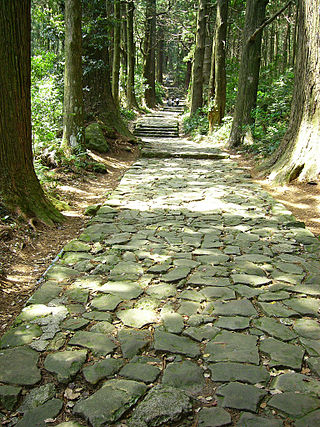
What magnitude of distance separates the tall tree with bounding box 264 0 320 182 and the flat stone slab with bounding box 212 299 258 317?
4882 millimetres

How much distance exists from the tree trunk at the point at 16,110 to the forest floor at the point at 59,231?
45 cm

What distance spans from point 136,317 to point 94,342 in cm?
51

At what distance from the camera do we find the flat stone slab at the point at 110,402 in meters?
2.26

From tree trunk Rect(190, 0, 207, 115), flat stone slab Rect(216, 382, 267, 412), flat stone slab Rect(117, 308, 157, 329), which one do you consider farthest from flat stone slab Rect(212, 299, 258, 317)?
tree trunk Rect(190, 0, 207, 115)

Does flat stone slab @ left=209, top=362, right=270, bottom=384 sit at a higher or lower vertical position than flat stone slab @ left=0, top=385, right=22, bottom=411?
lower

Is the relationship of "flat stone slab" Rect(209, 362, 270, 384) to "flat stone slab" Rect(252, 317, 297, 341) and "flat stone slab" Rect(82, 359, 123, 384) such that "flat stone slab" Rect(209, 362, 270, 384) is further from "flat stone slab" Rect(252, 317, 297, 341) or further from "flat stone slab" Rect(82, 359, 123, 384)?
"flat stone slab" Rect(82, 359, 123, 384)

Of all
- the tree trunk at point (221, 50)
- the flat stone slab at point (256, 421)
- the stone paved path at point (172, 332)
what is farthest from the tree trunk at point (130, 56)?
the flat stone slab at point (256, 421)

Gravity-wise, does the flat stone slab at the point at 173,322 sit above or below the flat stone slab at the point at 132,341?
above

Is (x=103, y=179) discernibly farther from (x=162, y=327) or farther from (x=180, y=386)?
(x=180, y=386)

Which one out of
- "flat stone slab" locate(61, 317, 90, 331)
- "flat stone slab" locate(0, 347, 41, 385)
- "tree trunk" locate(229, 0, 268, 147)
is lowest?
"flat stone slab" locate(0, 347, 41, 385)

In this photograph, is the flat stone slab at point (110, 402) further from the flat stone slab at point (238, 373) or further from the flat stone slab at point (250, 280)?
the flat stone slab at point (250, 280)

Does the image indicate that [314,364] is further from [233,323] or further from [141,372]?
[141,372]

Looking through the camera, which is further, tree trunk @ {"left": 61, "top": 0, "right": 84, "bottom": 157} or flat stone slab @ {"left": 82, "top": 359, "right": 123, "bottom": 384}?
tree trunk @ {"left": 61, "top": 0, "right": 84, "bottom": 157}

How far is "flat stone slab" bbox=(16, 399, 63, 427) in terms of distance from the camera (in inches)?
87.7
